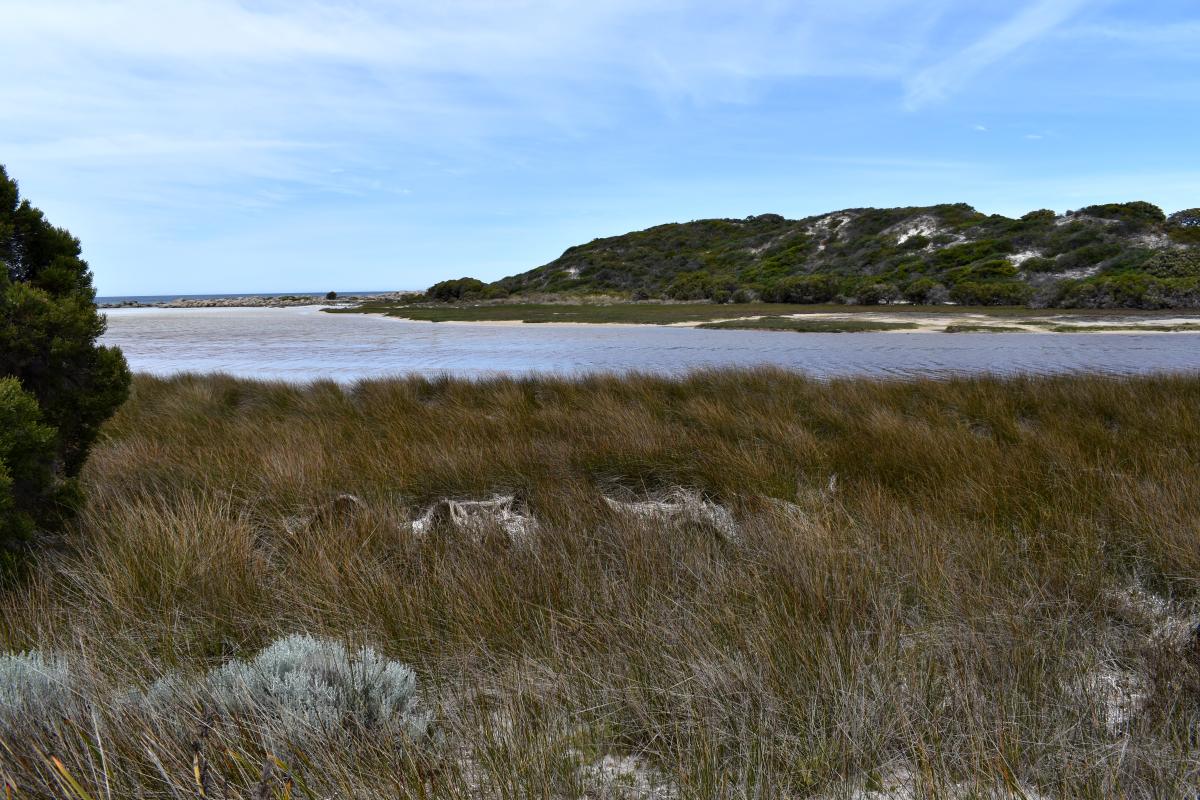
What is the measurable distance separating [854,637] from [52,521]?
3.72 m

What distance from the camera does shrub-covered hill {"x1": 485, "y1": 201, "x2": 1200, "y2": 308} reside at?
82.2ft

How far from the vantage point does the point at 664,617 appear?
2.33 m

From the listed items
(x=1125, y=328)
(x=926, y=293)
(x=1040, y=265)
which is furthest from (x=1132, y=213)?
(x=1125, y=328)

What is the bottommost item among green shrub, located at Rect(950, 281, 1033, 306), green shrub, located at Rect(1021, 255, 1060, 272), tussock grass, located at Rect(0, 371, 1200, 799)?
tussock grass, located at Rect(0, 371, 1200, 799)

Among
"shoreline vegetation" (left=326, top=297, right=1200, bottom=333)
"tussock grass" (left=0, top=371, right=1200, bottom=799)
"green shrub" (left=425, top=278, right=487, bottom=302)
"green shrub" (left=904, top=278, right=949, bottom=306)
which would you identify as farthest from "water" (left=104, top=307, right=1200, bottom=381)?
"green shrub" (left=425, top=278, right=487, bottom=302)

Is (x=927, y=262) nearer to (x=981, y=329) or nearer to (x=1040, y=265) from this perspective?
(x=1040, y=265)

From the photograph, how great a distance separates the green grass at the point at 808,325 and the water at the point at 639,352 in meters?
0.86

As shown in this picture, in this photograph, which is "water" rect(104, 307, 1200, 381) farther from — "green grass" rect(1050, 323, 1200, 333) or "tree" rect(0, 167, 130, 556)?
"tree" rect(0, 167, 130, 556)

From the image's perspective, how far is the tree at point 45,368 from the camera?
276 cm

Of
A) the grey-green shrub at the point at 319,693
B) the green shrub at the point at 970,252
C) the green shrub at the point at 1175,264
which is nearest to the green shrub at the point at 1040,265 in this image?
the green shrub at the point at 970,252

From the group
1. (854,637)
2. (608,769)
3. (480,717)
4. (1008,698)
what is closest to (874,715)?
(854,637)

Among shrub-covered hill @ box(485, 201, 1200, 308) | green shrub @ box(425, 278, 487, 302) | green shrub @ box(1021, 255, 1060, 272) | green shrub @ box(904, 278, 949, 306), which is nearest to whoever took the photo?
shrub-covered hill @ box(485, 201, 1200, 308)

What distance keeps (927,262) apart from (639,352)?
88.0 feet

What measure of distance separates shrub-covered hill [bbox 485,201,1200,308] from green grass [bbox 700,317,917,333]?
891cm
